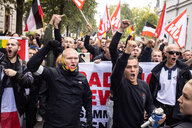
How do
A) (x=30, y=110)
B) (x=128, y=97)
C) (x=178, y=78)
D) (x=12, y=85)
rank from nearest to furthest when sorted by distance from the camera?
(x=128, y=97)
(x=12, y=85)
(x=178, y=78)
(x=30, y=110)

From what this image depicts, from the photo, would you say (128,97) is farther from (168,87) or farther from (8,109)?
(8,109)

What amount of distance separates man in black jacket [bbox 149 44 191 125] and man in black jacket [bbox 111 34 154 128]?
0.92 m

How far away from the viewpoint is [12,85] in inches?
136

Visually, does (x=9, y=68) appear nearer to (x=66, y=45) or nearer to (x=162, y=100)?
(x=66, y=45)

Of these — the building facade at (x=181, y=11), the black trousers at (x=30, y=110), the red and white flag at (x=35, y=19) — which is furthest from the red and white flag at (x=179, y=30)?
the building facade at (x=181, y=11)

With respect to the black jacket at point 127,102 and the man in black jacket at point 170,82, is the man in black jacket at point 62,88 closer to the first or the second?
the black jacket at point 127,102

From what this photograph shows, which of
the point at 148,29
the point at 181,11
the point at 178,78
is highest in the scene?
the point at 181,11

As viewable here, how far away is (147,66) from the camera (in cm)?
459

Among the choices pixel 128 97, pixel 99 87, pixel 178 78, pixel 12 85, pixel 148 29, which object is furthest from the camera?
pixel 148 29

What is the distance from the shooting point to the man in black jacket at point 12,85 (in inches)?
132

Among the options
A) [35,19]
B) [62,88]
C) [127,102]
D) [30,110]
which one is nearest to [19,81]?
[30,110]

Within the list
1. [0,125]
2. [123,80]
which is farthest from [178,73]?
[0,125]

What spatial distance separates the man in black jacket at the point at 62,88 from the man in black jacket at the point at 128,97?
0.51 m

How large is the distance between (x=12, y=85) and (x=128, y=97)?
6.35ft
